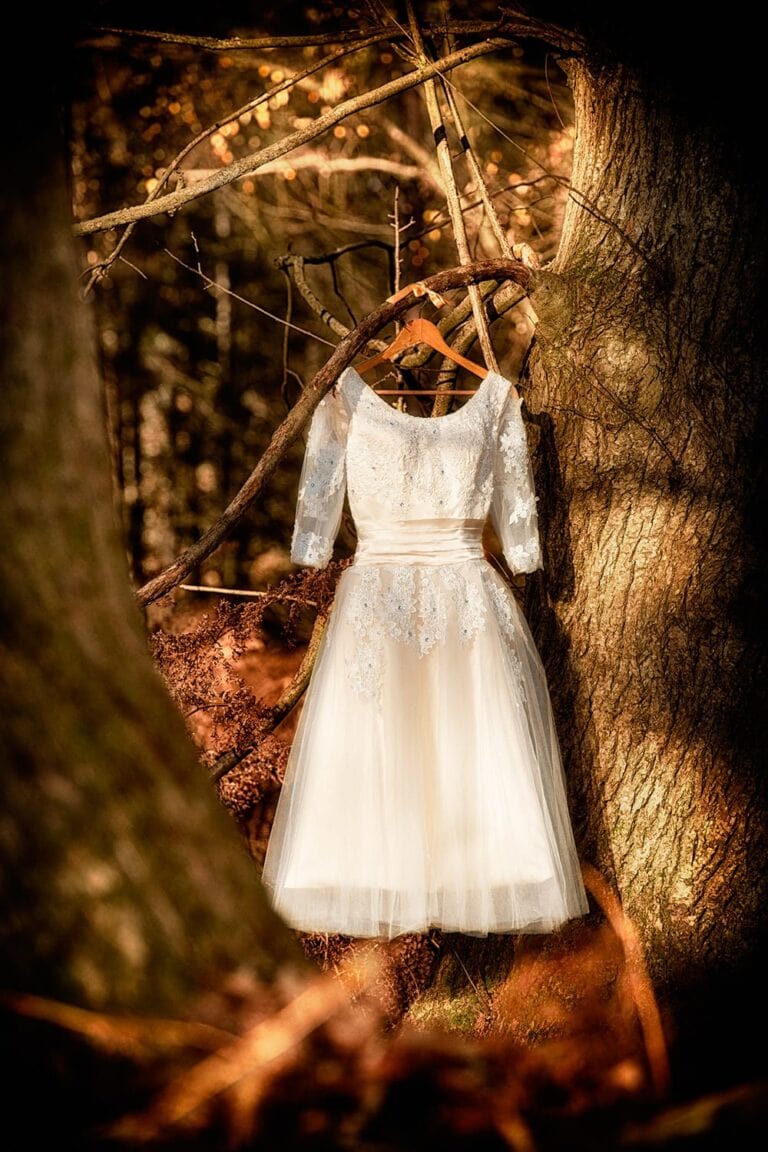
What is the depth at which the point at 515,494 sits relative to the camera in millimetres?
2033

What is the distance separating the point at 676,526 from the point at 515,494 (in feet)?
1.12

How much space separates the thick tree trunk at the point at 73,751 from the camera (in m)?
0.98

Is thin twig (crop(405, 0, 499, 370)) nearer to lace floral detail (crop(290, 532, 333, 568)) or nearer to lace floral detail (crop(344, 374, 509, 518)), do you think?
lace floral detail (crop(344, 374, 509, 518))

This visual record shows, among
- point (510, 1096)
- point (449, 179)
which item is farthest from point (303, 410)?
point (510, 1096)

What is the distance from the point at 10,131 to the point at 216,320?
4.04 metres

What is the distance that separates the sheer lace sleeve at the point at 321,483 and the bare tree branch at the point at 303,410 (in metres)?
0.11

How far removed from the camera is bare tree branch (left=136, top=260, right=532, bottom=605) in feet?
5.87

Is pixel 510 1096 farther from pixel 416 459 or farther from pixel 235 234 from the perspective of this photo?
pixel 235 234

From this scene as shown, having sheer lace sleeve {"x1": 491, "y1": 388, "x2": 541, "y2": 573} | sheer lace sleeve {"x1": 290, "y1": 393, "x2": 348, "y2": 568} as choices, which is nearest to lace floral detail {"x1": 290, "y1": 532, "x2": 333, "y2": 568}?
sheer lace sleeve {"x1": 290, "y1": 393, "x2": 348, "y2": 568}

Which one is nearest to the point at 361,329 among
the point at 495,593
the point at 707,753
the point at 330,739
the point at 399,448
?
the point at 399,448

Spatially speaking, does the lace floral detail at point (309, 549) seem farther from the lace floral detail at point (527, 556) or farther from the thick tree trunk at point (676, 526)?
the thick tree trunk at point (676, 526)

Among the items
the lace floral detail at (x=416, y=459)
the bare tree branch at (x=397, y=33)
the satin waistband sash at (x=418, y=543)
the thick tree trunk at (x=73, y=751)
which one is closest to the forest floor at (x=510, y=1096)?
the thick tree trunk at (x=73, y=751)

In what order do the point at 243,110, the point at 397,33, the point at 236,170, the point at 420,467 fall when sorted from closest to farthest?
the point at 236,170
the point at 420,467
the point at 243,110
the point at 397,33

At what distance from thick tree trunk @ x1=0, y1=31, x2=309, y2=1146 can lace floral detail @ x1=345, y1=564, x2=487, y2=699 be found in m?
0.85
